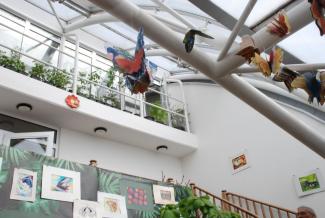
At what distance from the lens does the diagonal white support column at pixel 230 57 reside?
2.25 m

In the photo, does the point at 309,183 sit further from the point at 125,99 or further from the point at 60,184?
the point at 125,99

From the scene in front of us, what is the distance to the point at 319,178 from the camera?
18.5 ft

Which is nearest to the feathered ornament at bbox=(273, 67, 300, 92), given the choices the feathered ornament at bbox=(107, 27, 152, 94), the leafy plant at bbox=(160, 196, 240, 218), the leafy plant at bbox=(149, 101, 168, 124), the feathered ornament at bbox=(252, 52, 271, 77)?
the feathered ornament at bbox=(252, 52, 271, 77)

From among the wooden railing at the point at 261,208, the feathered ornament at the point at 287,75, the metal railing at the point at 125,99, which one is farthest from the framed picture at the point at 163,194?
the feathered ornament at the point at 287,75

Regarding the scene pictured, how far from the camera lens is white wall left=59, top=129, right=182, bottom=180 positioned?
6.59 metres

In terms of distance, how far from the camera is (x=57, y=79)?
21.0ft

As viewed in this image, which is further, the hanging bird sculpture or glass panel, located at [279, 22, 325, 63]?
glass panel, located at [279, 22, 325, 63]

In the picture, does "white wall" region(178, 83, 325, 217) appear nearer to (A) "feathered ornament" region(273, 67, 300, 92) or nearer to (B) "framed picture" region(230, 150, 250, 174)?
(B) "framed picture" region(230, 150, 250, 174)

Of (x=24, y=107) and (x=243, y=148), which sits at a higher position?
(x=24, y=107)

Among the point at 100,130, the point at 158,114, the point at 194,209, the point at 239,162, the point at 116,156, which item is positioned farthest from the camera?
the point at 158,114

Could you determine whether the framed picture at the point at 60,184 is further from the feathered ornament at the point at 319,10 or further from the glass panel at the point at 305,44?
the feathered ornament at the point at 319,10

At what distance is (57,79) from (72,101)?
59 centimetres

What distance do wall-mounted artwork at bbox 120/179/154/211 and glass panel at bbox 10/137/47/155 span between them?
1676 mm

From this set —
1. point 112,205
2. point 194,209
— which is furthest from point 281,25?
point 112,205
